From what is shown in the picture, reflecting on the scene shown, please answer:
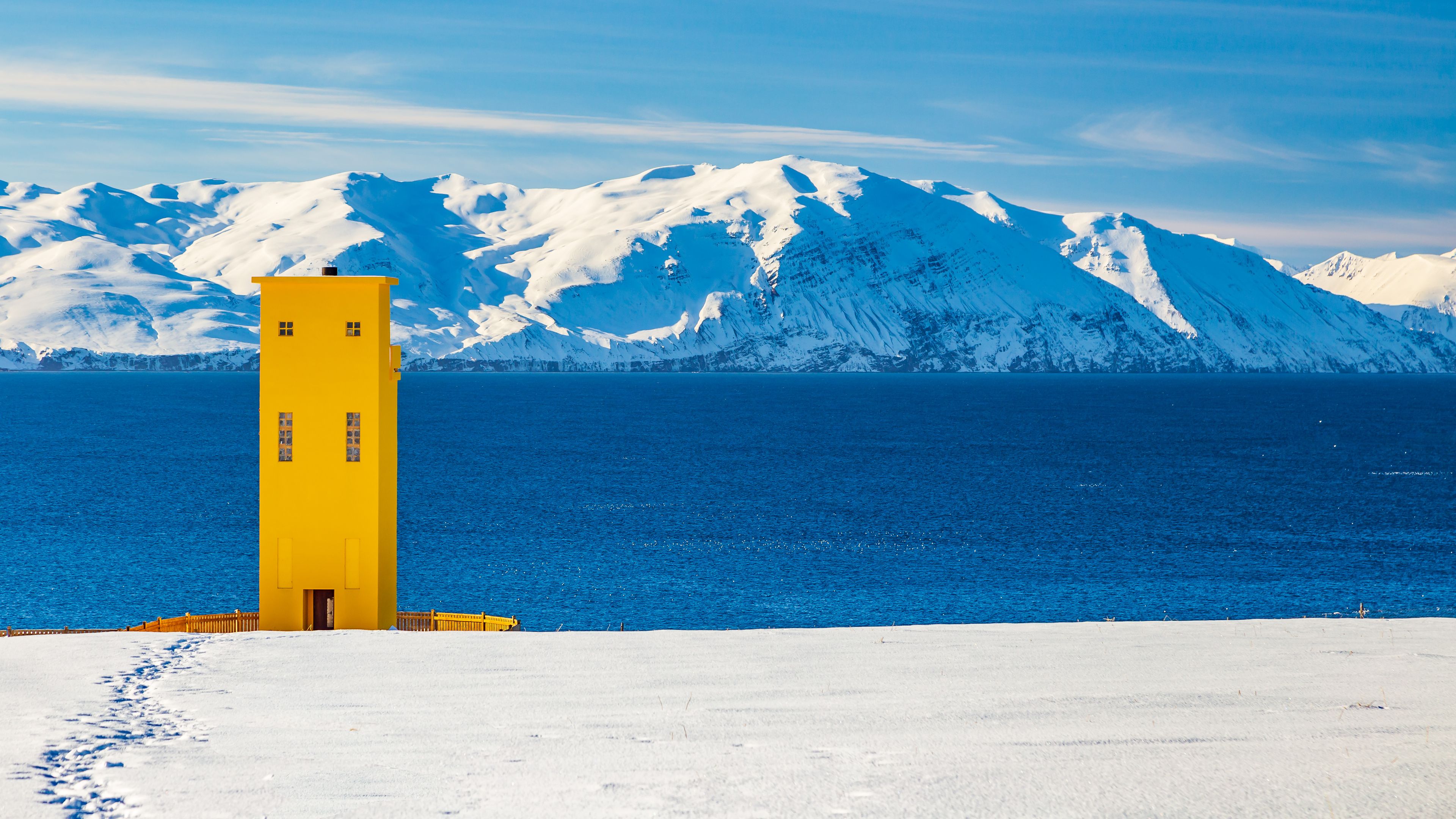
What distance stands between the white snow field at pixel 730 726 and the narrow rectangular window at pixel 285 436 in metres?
7.54

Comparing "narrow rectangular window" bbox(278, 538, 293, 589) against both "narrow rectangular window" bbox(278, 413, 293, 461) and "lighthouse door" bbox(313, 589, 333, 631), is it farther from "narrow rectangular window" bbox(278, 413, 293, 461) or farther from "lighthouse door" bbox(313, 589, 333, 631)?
"narrow rectangular window" bbox(278, 413, 293, 461)

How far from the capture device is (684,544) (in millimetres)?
74688

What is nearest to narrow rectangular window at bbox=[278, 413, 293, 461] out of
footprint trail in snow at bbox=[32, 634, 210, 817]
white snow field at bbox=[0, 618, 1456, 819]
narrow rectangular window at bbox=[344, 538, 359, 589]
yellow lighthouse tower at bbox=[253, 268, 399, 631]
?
yellow lighthouse tower at bbox=[253, 268, 399, 631]

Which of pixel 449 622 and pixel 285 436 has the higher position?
pixel 285 436

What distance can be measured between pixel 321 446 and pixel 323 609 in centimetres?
467

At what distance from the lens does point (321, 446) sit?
33031 millimetres

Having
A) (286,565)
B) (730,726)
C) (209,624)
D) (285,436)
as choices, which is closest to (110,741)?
(730,726)

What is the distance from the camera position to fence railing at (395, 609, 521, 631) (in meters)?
35.5

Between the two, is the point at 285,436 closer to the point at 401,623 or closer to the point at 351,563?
the point at 351,563

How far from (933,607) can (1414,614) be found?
2128cm

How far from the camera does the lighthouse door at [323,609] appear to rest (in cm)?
3353

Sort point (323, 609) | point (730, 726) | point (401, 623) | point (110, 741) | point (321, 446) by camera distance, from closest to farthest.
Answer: point (110, 741)
point (730, 726)
point (321, 446)
point (323, 609)
point (401, 623)

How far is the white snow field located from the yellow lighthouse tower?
6781 mm

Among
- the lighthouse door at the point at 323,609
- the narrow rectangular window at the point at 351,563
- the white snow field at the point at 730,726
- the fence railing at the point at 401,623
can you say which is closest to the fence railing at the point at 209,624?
the fence railing at the point at 401,623
